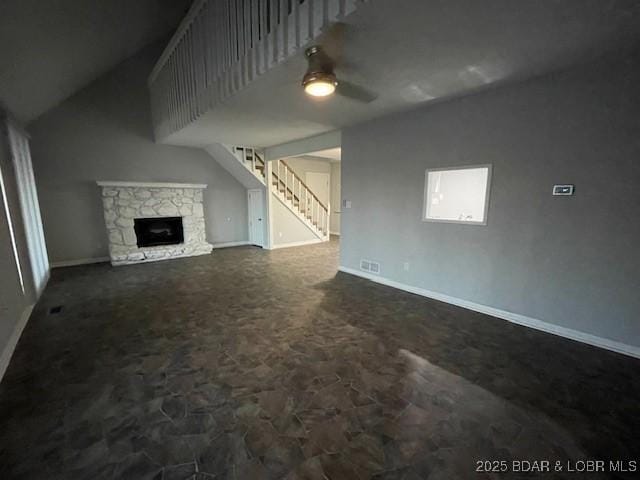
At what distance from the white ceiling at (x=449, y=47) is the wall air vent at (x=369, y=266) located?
2.64m

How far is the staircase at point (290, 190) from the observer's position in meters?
7.37

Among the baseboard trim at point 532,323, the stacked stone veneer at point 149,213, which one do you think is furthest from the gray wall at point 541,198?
the stacked stone veneer at point 149,213

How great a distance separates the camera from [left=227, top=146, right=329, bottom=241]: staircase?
290 inches

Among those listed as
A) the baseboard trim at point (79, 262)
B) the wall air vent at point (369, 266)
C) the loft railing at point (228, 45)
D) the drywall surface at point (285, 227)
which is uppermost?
the loft railing at point (228, 45)

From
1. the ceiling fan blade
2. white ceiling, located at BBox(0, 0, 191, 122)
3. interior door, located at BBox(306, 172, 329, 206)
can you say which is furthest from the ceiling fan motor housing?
interior door, located at BBox(306, 172, 329, 206)

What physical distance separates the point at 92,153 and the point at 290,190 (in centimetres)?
488

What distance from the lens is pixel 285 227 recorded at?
8.25 m

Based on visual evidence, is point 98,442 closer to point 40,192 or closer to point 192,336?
point 192,336

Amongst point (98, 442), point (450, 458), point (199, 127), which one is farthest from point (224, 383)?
point (199, 127)

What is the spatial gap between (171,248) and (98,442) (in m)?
5.82

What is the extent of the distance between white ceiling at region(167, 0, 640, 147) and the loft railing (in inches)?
5.5

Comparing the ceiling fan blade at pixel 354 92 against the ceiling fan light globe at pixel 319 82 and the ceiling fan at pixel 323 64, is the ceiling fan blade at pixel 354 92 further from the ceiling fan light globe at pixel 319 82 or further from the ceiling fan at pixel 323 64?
the ceiling fan light globe at pixel 319 82

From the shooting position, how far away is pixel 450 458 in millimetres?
1673

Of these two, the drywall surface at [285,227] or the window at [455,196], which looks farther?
the drywall surface at [285,227]
